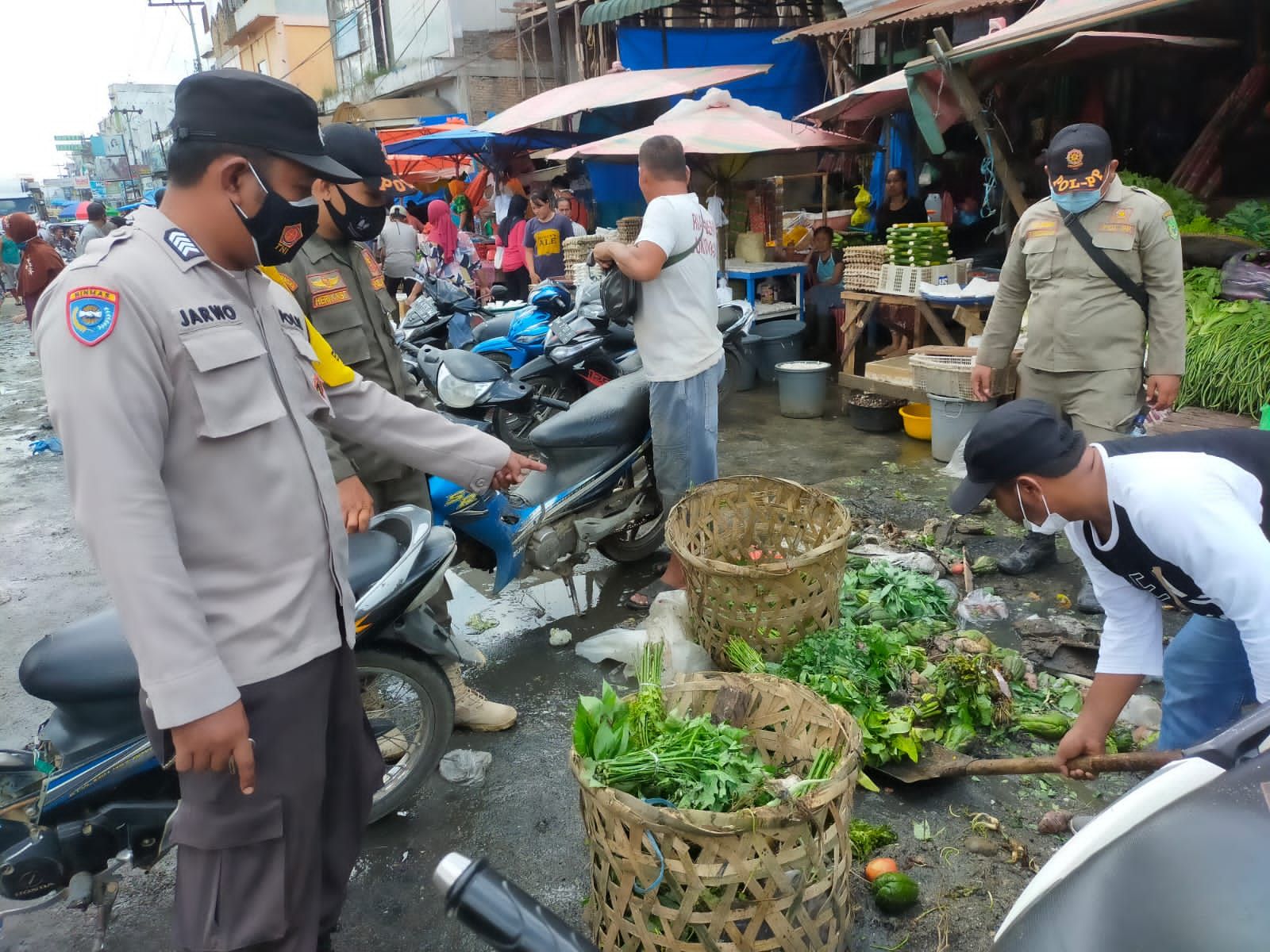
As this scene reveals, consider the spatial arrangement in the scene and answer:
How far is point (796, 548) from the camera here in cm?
381

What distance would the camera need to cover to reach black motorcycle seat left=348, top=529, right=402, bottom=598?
Answer: 250 cm

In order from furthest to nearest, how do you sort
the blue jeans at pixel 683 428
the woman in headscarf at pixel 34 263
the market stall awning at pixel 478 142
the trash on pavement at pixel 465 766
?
the market stall awning at pixel 478 142, the woman in headscarf at pixel 34 263, the blue jeans at pixel 683 428, the trash on pavement at pixel 465 766

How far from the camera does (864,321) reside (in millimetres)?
7426

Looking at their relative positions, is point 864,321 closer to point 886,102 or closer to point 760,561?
point 886,102

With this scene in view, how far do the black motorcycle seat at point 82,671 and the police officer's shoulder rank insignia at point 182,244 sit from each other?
1.14 m

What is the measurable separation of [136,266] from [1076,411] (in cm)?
406

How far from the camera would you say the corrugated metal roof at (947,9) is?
7113 mm

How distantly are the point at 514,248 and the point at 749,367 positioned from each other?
446 cm

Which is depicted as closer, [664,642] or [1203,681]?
[1203,681]

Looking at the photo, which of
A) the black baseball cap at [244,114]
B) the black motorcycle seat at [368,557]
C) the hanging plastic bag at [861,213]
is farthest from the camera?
the hanging plastic bag at [861,213]

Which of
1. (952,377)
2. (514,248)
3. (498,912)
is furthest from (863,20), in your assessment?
(498,912)

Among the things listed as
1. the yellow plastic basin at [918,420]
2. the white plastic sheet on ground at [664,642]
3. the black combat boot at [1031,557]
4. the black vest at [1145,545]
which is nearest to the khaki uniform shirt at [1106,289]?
the black combat boot at [1031,557]

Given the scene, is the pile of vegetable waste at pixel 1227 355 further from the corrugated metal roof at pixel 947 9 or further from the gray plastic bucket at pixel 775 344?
the gray plastic bucket at pixel 775 344

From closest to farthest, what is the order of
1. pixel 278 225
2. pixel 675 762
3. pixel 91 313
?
pixel 91 313
pixel 278 225
pixel 675 762
